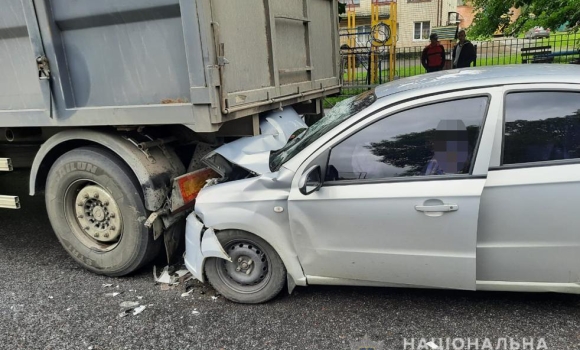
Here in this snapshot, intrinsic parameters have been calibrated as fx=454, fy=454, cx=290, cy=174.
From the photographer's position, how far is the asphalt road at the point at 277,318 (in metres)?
3.00

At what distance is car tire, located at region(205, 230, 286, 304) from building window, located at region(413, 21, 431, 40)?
29858 mm

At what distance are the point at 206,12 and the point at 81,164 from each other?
5.85ft

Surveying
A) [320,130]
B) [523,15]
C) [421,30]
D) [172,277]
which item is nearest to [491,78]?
[320,130]

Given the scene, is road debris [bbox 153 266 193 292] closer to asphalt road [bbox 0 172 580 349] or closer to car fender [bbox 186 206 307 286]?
asphalt road [bbox 0 172 580 349]

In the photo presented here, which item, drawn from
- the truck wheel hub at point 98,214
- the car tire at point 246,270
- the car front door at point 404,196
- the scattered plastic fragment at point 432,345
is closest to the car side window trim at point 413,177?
the car front door at point 404,196

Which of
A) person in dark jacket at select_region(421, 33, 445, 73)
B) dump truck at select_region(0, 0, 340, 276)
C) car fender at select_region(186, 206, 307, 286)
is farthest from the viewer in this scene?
person in dark jacket at select_region(421, 33, 445, 73)

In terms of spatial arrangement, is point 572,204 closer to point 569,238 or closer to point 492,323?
point 569,238

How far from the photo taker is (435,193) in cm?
278

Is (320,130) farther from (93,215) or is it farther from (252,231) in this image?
(93,215)

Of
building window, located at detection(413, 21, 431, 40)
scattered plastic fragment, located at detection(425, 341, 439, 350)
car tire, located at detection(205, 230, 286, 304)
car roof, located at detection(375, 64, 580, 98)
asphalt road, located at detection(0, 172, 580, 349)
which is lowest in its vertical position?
scattered plastic fragment, located at detection(425, 341, 439, 350)

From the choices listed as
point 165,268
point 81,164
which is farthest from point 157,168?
point 165,268

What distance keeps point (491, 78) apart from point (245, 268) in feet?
7.14

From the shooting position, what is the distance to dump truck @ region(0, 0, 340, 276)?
3.30 m

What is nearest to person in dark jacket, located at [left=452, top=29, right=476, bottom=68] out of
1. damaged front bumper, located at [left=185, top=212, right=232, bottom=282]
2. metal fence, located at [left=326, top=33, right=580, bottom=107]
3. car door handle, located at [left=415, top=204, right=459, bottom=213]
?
metal fence, located at [left=326, top=33, right=580, bottom=107]
